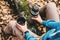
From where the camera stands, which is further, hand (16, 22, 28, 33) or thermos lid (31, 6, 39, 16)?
thermos lid (31, 6, 39, 16)

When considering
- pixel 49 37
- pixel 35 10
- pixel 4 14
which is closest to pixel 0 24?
pixel 4 14

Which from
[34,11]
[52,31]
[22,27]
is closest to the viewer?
[52,31]

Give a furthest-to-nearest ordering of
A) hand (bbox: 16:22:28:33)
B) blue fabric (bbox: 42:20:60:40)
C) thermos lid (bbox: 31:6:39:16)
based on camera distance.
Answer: thermos lid (bbox: 31:6:39:16), hand (bbox: 16:22:28:33), blue fabric (bbox: 42:20:60:40)

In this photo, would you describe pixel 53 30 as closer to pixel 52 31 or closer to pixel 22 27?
pixel 52 31

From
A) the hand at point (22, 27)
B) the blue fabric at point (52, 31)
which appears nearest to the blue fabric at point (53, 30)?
the blue fabric at point (52, 31)

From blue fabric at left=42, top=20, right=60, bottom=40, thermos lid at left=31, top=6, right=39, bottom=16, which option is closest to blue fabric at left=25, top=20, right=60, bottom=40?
blue fabric at left=42, top=20, right=60, bottom=40

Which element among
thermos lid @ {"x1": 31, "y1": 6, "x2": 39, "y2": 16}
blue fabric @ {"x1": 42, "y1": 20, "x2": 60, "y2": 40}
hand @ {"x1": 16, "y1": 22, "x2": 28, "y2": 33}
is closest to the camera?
blue fabric @ {"x1": 42, "y1": 20, "x2": 60, "y2": 40}

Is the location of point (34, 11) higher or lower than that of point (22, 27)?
higher

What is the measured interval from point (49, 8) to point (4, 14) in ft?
2.58

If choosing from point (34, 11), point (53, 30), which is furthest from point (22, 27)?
point (53, 30)

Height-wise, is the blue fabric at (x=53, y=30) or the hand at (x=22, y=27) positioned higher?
the blue fabric at (x=53, y=30)

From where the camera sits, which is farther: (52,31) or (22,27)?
(22,27)

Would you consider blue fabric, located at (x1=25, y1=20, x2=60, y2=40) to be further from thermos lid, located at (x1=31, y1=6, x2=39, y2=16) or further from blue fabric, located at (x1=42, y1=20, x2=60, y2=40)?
thermos lid, located at (x1=31, y1=6, x2=39, y2=16)

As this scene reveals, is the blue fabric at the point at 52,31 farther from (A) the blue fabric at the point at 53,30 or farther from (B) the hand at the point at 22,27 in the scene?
(B) the hand at the point at 22,27
